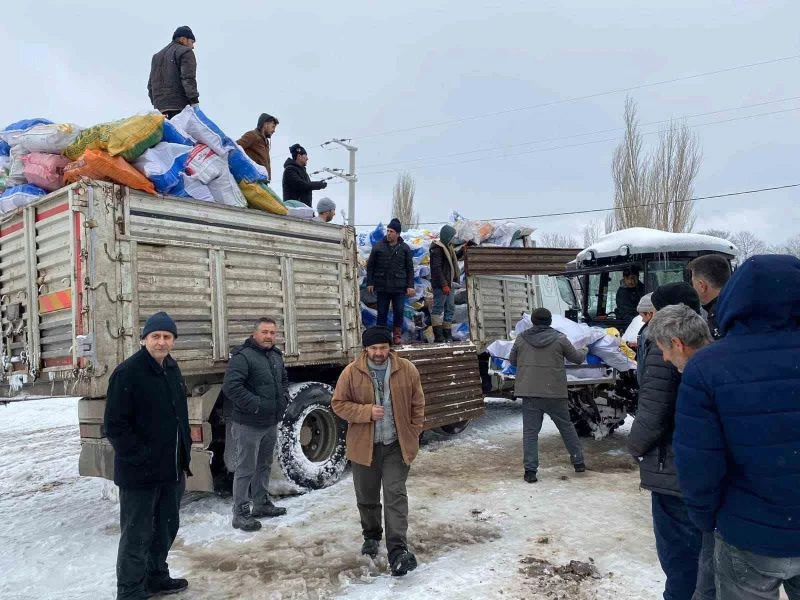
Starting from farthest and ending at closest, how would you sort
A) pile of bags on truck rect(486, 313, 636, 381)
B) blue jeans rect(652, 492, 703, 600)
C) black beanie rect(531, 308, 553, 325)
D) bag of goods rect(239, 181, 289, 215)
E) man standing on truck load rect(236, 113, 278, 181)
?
man standing on truck load rect(236, 113, 278, 181) < pile of bags on truck rect(486, 313, 636, 381) < black beanie rect(531, 308, 553, 325) < bag of goods rect(239, 181, 289, 215) < blue jeans rect(652, 492, 703, 600)

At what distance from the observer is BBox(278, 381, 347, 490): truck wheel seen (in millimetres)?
5320

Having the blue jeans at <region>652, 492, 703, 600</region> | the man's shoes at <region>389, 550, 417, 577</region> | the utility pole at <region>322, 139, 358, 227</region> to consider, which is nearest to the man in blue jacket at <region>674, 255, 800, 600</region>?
the blue jeans at <region>652, 492, 703, 600</region>

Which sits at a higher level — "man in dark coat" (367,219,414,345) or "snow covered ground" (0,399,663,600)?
"man in dark coat" (367,219,414,345)

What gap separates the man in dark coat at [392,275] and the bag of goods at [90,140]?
334 cm

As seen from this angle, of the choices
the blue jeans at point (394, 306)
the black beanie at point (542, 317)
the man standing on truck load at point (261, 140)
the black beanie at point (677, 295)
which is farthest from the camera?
the blue jeans at point (394, 306)

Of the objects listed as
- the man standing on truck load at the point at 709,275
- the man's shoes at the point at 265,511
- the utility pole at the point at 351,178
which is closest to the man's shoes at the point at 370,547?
the man's shoes at the point at 265,511

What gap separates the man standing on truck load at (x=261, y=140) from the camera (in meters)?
6.71

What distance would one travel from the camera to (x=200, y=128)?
5.10 metres

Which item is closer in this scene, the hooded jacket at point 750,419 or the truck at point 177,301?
the hooded jacket at point 750,419

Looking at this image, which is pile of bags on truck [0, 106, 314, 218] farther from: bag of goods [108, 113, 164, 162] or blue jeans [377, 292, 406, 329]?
blue jeans [377, 292, 406, 329]

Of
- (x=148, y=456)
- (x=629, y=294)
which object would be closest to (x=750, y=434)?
(x=148, y=456)

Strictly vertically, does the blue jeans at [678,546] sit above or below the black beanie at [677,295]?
below

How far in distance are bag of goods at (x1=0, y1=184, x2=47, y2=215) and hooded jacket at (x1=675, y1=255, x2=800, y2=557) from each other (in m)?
4.99

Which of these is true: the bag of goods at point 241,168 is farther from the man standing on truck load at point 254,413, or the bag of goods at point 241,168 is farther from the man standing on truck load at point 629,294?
the man standing on truck load at point 629,294
